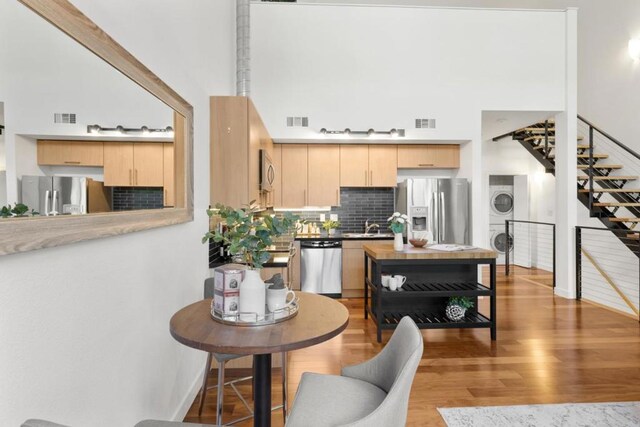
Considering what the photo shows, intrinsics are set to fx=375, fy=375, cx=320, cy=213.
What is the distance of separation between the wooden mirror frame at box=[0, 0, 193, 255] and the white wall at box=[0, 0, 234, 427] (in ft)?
0.18

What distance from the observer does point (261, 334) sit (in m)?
1.49

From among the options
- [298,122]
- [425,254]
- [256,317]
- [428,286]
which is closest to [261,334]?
[256,317]

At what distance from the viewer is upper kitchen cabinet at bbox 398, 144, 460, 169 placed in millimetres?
Answer: 5688

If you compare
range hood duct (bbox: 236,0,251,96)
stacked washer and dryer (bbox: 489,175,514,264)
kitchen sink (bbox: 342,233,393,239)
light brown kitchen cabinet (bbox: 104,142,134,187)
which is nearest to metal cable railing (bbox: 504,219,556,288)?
stacked washer and dryer (bbox: 489,175,514,264)

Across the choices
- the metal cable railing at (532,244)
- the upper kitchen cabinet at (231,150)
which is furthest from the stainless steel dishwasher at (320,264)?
the metal cable railing at (532,244)

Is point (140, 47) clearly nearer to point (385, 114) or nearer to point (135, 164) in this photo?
point (135, 164)

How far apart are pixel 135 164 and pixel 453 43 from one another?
505 cm

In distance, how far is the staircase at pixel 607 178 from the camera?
559 cm

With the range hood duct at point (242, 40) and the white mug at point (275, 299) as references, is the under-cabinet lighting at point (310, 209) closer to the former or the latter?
the range hood duct at point (242, 40)

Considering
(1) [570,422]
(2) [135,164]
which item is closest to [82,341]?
(2) [135,164]

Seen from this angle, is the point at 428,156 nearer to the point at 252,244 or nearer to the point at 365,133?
the point at 365,133

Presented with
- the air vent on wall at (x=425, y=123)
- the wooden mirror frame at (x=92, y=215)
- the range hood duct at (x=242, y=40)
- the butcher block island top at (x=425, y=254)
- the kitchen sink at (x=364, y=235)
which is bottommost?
the butcher block island top at (x=425, y=254)

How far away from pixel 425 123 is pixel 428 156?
54 centimetres

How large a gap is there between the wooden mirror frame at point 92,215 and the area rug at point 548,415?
220 cm
